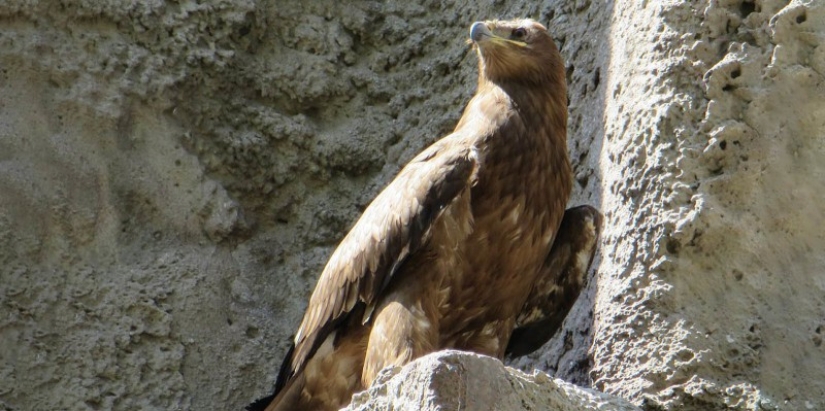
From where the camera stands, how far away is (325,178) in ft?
27.3

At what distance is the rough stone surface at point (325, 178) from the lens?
6.21m

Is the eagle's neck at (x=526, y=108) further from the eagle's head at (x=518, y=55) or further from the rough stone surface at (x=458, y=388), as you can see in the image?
the rough stone surface at (x=458, y=388)

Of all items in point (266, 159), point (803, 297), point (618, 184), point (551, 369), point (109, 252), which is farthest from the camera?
point (266, 159)

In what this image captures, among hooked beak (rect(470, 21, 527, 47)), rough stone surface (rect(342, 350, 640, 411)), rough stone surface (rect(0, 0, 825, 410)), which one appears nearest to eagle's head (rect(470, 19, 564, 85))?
hooked beak (rect(470, 21, 527, 47))

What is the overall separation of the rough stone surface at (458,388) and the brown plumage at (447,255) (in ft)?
3.19

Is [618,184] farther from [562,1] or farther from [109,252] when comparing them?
[109,252]

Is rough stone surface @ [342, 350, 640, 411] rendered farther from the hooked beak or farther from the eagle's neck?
the hooked beak

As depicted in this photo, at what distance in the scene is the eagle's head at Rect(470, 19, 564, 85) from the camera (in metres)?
6.86

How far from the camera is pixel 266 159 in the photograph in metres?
8.22

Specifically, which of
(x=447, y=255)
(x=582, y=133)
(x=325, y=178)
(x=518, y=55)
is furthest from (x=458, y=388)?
(x=325, y=178)

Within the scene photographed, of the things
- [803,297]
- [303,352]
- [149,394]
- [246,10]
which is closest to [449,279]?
[303,352]

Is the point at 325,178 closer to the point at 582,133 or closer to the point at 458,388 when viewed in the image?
the point at 582,133

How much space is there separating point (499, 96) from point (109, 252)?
243cm

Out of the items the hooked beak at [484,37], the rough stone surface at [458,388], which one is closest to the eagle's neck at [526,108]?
the hooked beak at [484,37]
